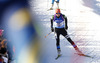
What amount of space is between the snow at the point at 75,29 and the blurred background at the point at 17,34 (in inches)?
16.4

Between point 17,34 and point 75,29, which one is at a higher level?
point 75,29

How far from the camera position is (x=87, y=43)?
25.9ft

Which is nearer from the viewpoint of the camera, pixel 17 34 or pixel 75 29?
pixel 17 34

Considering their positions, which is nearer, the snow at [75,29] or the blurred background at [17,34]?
the blurred background at [17,34]

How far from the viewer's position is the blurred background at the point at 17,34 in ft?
19.9

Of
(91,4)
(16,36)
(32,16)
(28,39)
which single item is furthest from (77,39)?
(91,4)

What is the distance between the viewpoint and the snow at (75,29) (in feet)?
22.9

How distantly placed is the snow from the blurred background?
1.37 ft

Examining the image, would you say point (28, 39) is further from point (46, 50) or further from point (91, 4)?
point (91, 4)

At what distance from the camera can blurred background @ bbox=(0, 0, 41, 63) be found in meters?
6.08

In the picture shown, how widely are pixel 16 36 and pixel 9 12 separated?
1.97 m

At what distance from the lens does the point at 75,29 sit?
936 cm

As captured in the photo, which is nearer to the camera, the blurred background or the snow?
the blurred background

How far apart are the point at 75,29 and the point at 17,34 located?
10.4ft
